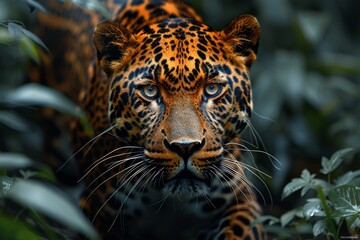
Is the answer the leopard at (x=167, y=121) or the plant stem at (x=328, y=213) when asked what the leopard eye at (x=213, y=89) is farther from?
the plant stem at (x=328, y=213)

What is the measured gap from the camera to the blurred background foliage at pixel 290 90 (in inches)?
313

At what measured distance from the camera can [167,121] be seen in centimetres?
448

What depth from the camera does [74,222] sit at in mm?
2543

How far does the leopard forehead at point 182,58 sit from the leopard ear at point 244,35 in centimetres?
5

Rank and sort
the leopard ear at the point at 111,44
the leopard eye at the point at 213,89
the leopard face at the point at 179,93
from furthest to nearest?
the leopard ear at the point at 111,44, the leopard eye at the point at 213,89, the leopard face at the point at 179,93

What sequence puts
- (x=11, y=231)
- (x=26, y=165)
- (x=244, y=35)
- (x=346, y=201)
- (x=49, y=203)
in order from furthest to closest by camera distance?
(x=244, y=35) < (x=346, y=201) < (x=26, y=165) < (x=11, y=231) < (x=49, y=203)

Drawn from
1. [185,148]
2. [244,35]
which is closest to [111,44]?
[244,35]

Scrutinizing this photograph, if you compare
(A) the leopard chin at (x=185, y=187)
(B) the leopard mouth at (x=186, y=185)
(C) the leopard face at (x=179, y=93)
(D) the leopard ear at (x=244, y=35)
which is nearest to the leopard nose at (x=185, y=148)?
(C) the leopard face at (x=179, y=93)

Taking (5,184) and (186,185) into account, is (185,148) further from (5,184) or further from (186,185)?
(5,184)

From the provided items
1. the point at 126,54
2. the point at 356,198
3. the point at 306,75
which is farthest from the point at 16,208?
the point at 306,75

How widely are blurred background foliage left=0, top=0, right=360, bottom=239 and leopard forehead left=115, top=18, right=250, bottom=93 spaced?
2.53 m

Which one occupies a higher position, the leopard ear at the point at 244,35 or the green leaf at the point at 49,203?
the leopard ear at the point at 244,35

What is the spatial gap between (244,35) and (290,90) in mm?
3700

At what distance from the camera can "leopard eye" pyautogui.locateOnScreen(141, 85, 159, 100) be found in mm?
4676
